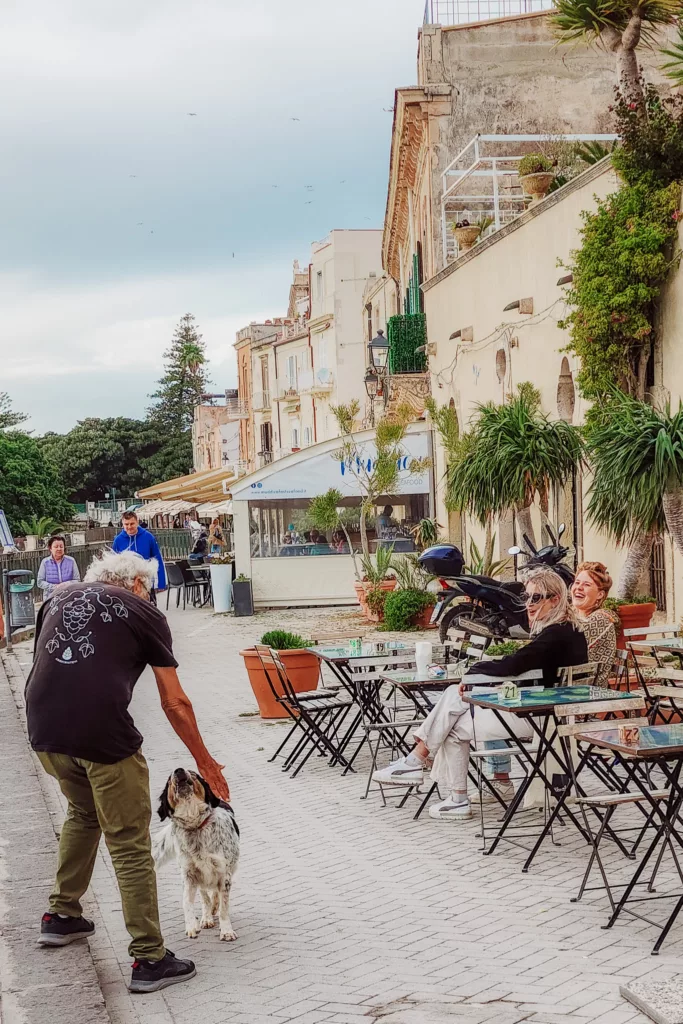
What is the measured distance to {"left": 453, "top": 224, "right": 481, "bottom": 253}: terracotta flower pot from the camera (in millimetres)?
19734

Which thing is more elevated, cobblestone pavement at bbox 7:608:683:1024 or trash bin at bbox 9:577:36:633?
trash bin at bbox 9:577:36:633

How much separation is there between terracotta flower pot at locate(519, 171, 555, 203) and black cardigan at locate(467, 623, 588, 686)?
10.6 m

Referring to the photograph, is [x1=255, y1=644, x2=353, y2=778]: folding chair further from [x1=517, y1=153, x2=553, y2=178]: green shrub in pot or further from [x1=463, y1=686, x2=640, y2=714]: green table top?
[x1=517, y1=153, x2=553, y2=178]: green shrub in pot

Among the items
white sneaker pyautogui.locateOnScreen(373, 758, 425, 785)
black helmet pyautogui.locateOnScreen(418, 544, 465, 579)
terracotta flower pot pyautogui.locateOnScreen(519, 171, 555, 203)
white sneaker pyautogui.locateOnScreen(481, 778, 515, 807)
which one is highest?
terracotta flower pot pyautogui.locateOnScreen(519, 171, 555, 203)

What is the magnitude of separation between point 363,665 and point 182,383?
93.8 meters

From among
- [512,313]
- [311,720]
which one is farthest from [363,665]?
[512,313]

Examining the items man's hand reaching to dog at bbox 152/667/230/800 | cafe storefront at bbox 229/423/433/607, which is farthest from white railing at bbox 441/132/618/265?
man's hand reaching to dog at bbox 152/667/230/800

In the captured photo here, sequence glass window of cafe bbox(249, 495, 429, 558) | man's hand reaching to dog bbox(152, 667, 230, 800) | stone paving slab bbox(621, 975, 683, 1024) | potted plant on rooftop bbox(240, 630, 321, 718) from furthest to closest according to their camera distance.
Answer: glass window of cafe bbox(249, 495, 429, 558)
potted plant on rooftop bbox(240, 630, 321, 718)
man's hand reaching to dog bbox(152, 667, 230, 800)
stone paving slab bbox(621, 975, 683, 1024)

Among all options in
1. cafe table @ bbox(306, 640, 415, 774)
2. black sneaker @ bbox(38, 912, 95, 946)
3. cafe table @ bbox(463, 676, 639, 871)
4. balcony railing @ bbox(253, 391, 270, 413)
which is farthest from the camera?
balcony railing @ bbox(253, 391, 270, 413)

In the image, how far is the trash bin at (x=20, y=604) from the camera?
67.6ft

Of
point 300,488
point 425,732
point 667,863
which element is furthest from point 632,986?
point 300,488

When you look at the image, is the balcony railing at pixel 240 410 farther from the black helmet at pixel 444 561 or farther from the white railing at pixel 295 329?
the black helmet at pixel 444 561

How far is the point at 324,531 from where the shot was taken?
22484 mm

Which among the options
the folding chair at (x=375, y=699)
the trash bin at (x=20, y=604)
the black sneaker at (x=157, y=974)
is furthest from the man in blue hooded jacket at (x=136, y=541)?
the black sneaker at (x=157, y=974)
